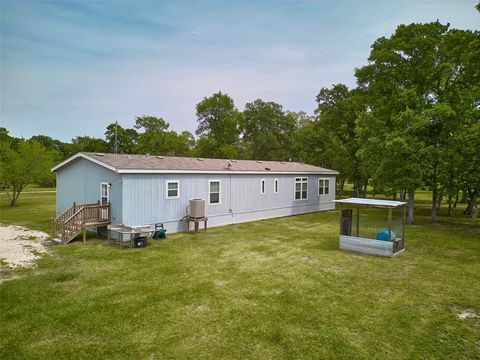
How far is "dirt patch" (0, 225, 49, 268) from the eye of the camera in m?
9.55

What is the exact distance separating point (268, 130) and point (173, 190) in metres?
42.3

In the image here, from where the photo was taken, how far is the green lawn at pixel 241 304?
4.87 meters

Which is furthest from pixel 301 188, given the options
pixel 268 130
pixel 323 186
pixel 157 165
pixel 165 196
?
pixel 268 130

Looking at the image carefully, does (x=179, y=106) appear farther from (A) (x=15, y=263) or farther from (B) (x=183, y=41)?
(A) (x=15, y=263)

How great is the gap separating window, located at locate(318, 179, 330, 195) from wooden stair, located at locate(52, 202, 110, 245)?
16.2 m

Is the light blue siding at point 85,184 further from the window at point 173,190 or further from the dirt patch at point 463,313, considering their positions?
the dirt patch at point 463,313

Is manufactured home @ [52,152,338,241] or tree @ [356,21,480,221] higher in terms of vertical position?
tree @ [356,21,480,221]

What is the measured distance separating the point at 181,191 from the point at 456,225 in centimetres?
1592

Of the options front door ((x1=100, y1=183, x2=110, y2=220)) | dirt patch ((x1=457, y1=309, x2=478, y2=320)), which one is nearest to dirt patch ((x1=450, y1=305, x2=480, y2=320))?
dirt patch ((x1=457, y1=309, x2=478, y2=320))

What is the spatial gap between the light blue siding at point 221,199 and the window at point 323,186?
36 centimetres

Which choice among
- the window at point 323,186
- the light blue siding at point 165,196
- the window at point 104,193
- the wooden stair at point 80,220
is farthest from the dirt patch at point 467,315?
the window at point 323,186

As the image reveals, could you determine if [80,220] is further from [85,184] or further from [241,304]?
[241,304]

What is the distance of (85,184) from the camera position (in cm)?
1439

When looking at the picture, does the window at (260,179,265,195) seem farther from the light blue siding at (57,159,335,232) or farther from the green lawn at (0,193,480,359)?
the green lawn at (0,193,480,359)
